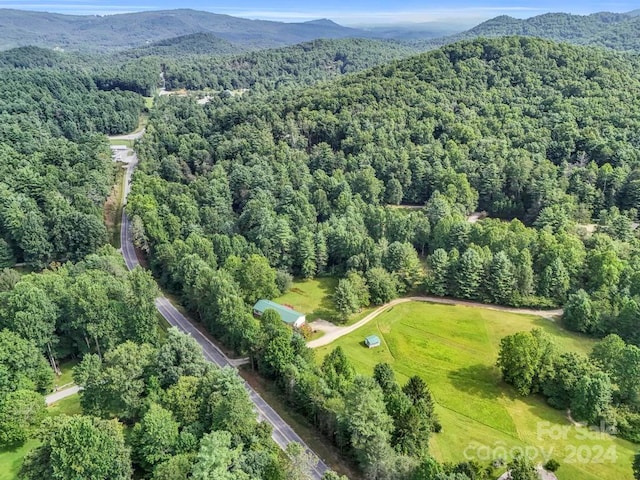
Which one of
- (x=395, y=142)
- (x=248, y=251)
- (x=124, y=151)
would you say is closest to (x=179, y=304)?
(x=248, y=251)

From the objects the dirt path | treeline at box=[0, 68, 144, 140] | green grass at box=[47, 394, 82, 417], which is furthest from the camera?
treeline at box=[0, 68, 144, 140]

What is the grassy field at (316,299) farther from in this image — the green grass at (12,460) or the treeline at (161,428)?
the green grass at (12,460)

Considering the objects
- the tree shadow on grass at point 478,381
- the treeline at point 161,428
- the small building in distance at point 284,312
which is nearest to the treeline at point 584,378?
the tree shadow on grass at point 478,381

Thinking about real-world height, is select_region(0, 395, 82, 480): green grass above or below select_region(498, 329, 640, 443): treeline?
below

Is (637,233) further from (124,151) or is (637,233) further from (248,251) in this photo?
(124,151)

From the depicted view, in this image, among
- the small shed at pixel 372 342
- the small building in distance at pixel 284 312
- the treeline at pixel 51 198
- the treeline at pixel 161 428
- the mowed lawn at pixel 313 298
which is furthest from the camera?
the treeline at pixel 51 198

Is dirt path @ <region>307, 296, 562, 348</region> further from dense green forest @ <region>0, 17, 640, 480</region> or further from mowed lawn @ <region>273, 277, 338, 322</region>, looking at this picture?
mowed lawn @ <region>273, 277, 338, 322</region>

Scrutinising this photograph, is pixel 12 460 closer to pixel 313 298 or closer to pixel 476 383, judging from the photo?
pixel 313 298

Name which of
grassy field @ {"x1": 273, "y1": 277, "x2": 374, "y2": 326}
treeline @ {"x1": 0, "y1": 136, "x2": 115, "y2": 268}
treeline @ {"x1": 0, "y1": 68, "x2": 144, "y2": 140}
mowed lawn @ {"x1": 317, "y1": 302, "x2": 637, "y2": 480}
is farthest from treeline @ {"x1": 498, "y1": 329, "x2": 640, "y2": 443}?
treeline @ {"x1": 0, "y1": 68, "x2": 144, "y2": 140}
